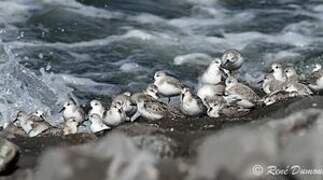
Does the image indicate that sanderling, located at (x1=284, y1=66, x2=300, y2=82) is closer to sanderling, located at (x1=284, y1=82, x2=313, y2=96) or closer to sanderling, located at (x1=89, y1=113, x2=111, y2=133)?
sanderling, located at (x1=284, y1=82, x2=313, y2=96)

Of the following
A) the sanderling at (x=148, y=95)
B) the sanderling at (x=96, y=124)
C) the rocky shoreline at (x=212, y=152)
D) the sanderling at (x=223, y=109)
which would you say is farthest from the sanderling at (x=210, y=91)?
the rocky shoreline at (x=212, y=152)

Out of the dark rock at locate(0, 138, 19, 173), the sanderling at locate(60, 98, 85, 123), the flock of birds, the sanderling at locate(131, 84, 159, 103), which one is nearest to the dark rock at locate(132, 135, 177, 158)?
the dark rock at locate(0, 138, 19, 173)

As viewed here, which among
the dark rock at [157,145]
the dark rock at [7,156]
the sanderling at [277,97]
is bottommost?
the sanderling at [277,97]

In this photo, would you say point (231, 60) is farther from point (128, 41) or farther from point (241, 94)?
point (128, 41)

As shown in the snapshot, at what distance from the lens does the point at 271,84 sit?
12.5 meters

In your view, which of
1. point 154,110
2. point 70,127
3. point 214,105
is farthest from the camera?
point 154,110

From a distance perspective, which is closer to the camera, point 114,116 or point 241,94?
point 114,116

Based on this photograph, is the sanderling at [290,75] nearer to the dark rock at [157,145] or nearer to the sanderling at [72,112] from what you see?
the sanderling at [72,112]

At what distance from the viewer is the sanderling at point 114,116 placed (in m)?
10.9

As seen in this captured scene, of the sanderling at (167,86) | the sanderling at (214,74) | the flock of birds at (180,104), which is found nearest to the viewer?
the flock of birds at (180,104)

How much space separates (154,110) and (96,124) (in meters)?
0.80

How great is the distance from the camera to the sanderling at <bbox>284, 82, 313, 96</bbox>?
11.2 meters

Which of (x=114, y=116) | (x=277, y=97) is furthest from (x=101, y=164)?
(x=277, y=97)

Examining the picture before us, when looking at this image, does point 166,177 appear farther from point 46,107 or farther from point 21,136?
point 46,107
